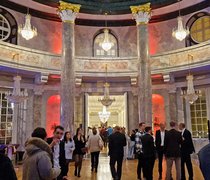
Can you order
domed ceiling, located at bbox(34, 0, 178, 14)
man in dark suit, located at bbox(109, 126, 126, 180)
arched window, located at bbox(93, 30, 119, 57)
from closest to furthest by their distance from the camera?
1. man in dark suit, located at bbox(109, 126, 126, 180)
2. domed ceiling, located at bbox(34, 0, 178, 14)
3. arched window, located at bbox(93, 30, 119, 57)

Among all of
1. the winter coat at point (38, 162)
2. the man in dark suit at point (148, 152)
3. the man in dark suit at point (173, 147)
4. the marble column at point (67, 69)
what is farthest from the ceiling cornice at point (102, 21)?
the winter coat at point (38, 162)

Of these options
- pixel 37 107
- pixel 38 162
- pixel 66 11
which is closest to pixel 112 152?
pixel 38 162

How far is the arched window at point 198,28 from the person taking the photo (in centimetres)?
1667

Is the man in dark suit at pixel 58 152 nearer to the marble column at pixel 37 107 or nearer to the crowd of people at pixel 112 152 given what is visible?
the crowd of people at pixel 112 152

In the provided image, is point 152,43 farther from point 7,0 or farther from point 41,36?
point 7,0

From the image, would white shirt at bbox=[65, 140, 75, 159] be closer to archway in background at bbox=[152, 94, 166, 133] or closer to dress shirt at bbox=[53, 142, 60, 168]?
dress shirt at bbox=[53, 142, 60, 168]

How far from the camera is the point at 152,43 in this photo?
18.4 meters

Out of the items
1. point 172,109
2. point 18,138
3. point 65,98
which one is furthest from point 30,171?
point 172,109

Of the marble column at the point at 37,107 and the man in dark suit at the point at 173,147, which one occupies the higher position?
the marble column at the point at 37,107

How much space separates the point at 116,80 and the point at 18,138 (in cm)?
710

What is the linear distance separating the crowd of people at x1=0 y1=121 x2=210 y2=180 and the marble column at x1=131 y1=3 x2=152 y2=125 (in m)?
4.96

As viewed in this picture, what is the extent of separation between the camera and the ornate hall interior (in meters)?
14.9

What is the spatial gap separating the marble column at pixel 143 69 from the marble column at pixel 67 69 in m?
3.58

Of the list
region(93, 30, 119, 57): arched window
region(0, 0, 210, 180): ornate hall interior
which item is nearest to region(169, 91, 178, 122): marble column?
region(0, 0, 210, 180): ornate hall interior
